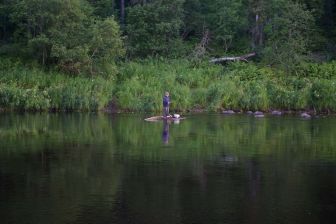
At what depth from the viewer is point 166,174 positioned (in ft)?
65.0

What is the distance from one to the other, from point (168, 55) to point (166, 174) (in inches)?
1348

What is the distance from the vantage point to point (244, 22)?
5631cm

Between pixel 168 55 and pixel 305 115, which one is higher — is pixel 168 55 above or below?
above

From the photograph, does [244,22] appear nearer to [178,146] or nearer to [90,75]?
[90,75]

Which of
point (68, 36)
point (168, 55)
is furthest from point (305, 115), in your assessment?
point (68, 36)

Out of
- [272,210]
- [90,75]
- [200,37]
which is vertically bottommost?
[272,210]

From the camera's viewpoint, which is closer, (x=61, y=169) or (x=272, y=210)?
(x=272, y=210)

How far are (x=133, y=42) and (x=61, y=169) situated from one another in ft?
112

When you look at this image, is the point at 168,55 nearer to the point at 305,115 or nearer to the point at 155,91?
the point at 155,91

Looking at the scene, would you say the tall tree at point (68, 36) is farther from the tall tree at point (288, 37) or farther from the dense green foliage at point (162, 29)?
the tall tree at point (288, 37)

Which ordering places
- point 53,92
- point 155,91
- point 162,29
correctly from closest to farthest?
point 53,92, point 155,91, point 162,29

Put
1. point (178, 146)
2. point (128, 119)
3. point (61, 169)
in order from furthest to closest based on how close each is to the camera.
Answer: point (128, 119) → point (178, 146) → point (61, 169)

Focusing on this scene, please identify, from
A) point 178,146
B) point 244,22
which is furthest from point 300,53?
point 178,146

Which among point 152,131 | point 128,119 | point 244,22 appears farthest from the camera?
point 244,22
